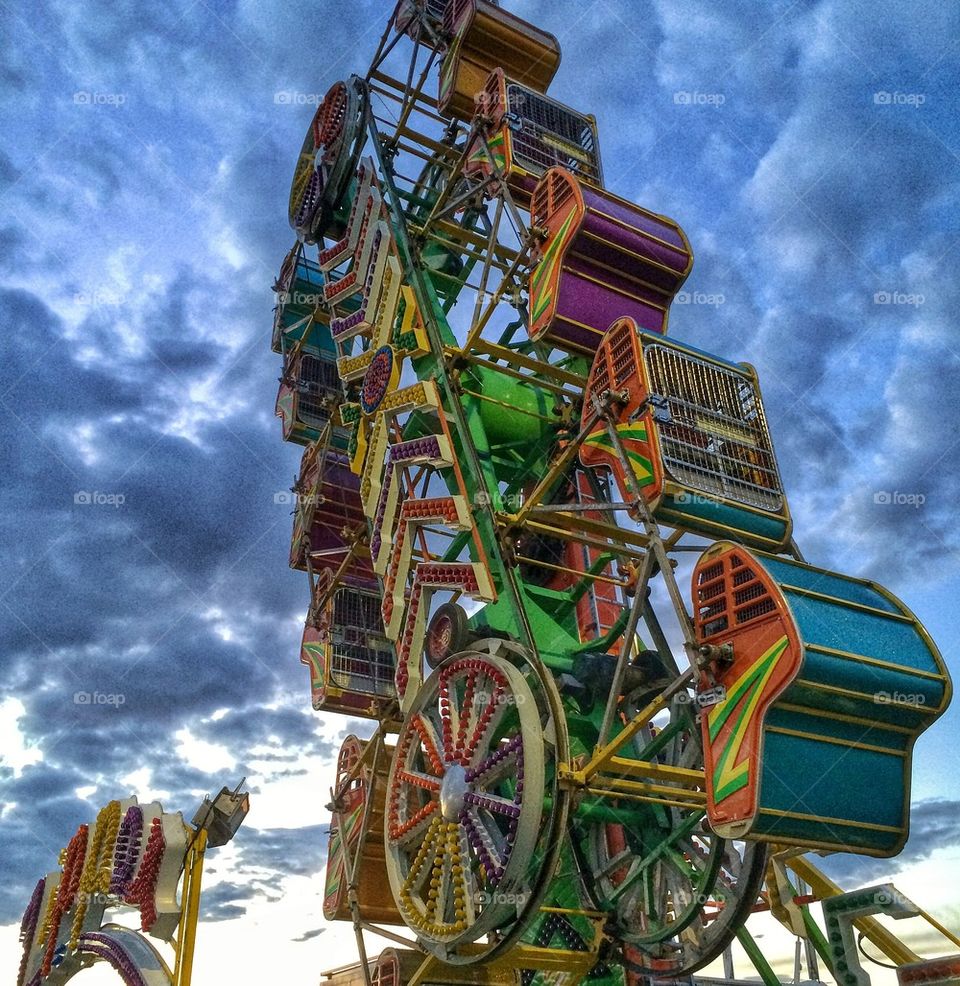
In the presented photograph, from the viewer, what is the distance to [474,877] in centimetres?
1101

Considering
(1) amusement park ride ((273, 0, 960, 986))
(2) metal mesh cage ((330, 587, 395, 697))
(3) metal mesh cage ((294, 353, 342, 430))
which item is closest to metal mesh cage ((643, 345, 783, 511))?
(1) amusement park ride ((273, 0, 960, 986))

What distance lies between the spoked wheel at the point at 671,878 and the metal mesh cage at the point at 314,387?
15.5 meters

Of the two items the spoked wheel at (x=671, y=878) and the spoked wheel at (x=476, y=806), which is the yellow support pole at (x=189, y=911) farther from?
the spoked wheel at (x=671, y=878)

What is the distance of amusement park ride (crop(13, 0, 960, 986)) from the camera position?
32.1 feet

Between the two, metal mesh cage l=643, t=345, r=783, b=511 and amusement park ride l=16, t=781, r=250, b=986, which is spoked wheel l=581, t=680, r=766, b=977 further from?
amusement park ride l=16, t=781, r=250, b=986

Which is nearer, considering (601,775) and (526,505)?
(601,775)

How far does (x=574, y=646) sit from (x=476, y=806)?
3670mm

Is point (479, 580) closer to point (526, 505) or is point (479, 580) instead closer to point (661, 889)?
point (526, 505)

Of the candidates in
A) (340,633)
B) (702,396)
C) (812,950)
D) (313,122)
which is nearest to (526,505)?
(702,396)

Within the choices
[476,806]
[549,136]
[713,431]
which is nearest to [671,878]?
[476,806]

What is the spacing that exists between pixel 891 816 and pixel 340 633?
49.4 ft

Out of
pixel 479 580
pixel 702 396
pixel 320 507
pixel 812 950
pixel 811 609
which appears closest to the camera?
pixel 811 609

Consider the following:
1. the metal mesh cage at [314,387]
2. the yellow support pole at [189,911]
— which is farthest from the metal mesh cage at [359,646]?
the yellow support pole at [189,911]

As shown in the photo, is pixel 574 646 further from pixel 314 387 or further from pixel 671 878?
pixel 314 387
